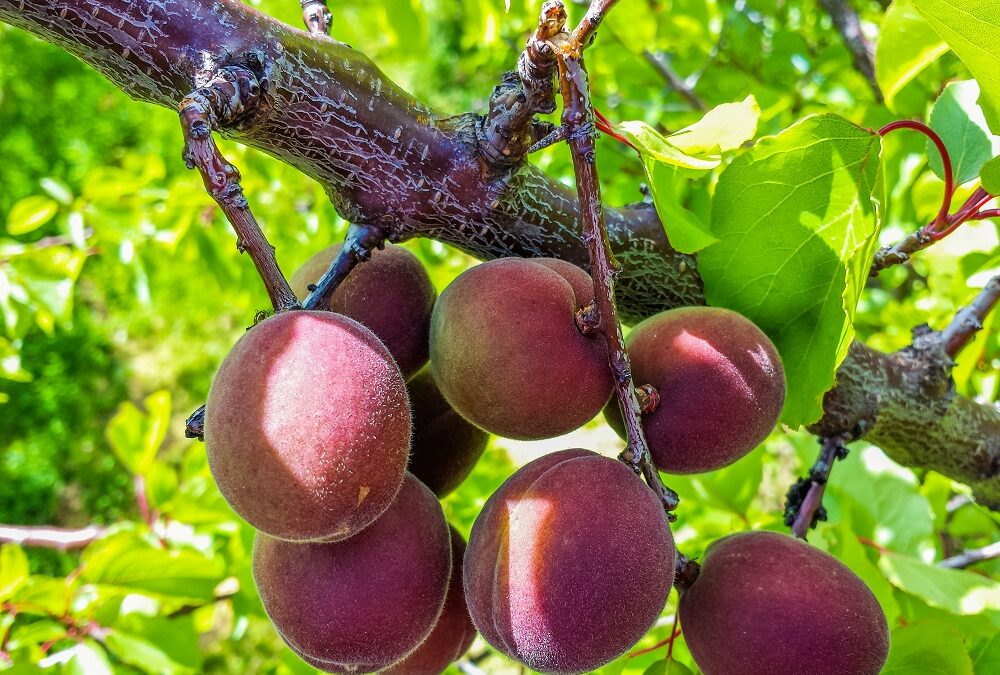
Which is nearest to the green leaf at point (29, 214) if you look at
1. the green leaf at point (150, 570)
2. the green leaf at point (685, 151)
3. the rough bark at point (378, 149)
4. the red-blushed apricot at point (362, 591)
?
the green leaf at point (150, 570)

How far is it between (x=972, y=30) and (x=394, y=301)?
61 cm

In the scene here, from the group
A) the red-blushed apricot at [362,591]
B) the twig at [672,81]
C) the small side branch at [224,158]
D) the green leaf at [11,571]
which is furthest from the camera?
the twig at [672,81]

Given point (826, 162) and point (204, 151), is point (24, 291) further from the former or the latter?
point (826, 162)

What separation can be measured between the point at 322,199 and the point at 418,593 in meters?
1.33

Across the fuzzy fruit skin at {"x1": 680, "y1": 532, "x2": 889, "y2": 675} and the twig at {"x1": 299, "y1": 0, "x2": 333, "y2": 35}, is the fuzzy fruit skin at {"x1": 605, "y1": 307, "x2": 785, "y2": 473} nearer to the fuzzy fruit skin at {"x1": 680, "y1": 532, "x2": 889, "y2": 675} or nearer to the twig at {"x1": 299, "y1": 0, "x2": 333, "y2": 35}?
the fuzzy fruit skin at {"x1": 680, "y1": 532, "x2": 889, "y2": 675}

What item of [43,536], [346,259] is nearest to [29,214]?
[43,536]

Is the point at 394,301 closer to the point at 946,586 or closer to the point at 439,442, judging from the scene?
the point at 439,442

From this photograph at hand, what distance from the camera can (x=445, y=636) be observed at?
833 millimetres

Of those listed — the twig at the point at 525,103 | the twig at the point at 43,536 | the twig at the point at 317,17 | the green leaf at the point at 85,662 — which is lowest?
the twig at the point at 43,536

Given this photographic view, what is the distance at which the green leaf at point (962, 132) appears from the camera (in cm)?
97

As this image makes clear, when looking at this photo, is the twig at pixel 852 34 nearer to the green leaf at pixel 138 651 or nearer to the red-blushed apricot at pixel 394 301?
the red-blushed apricot at pixel 394 301

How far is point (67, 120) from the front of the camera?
663 centimetres

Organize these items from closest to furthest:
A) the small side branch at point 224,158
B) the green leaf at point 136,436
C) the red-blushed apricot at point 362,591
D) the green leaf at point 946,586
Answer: the small side branch at point 224,158
the red-blushed apricot at point 362,591
the green leaf at point 946,586
the green leaf at point 136,436

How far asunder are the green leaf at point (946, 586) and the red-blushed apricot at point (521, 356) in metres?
0.66
